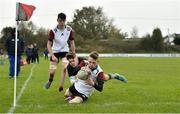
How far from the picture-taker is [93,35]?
12325cm

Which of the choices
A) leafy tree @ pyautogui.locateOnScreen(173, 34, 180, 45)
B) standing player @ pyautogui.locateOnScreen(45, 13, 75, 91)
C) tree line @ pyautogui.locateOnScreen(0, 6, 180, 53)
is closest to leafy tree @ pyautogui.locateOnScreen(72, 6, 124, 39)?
tree line @ pyautogui.locateOnScreen(0, 6, 180, 53)

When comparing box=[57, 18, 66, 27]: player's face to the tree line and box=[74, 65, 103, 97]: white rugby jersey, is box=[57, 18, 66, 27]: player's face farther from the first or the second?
the tree line

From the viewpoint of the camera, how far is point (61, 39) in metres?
12.6

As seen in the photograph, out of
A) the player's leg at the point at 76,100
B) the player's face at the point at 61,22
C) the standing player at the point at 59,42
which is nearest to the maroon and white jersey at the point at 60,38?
the standing player at the point at 59,42

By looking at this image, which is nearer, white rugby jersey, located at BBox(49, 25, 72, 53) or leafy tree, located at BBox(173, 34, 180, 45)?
white rugby jersey, located at BBox(49, 25, 72, 53)

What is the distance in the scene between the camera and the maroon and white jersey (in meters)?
12.4

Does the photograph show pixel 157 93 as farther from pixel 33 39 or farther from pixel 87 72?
pixel 33 39

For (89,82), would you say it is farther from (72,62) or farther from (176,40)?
(176,40)

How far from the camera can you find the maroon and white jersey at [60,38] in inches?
489

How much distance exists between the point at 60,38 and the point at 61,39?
0.04 metres

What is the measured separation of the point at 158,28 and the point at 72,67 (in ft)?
344

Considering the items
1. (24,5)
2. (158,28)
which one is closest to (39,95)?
(24,5)

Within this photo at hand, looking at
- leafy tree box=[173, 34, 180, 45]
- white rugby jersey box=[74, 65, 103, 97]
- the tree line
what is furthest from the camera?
leafy tree box=[173, 34, 180, 45]

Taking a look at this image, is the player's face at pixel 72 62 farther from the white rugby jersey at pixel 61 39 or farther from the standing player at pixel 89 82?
the standing player at pixel 89 82
